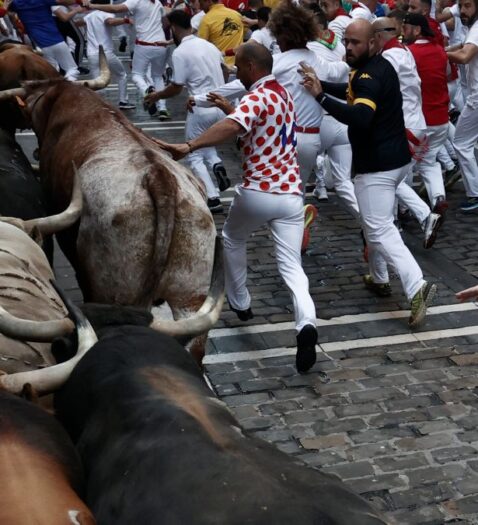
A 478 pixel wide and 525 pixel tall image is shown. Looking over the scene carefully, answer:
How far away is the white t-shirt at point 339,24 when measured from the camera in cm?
1202

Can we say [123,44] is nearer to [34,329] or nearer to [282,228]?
[282,228]

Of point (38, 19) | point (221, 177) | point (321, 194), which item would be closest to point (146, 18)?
point (38, 19)

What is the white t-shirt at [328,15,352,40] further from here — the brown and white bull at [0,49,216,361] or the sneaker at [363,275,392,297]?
the brown and white bull at [0,49,216,361]

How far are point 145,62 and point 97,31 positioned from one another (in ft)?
4.54

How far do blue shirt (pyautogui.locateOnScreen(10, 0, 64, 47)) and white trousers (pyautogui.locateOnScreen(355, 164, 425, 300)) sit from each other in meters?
9.63

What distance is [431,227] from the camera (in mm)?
9906

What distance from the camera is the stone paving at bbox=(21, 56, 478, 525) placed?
6094 mm

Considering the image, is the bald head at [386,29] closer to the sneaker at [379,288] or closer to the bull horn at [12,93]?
the sneaker at [379,288]

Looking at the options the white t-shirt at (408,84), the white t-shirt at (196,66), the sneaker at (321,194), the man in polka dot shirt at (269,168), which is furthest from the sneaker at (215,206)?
the man in polka dot shirt at (269,168)

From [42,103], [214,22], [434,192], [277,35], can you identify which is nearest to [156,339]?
[42,103]

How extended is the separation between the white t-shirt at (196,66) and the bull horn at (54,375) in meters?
8.16

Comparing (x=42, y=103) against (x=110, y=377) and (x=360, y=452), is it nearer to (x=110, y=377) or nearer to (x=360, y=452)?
(x=360, y=452)

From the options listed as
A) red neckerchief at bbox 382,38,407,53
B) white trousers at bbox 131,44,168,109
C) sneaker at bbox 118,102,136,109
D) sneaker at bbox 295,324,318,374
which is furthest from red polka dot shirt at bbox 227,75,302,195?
sneaker at bbox 118,102,136,109

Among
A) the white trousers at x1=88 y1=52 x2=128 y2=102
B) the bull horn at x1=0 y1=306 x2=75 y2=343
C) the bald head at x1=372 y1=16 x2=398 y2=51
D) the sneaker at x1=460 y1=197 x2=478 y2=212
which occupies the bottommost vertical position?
the white trousers at x1=88 y1=52 x2=128 y2=102
